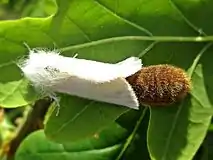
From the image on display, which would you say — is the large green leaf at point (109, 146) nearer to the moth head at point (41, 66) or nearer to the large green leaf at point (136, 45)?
the large green leaf at point (136, 45)

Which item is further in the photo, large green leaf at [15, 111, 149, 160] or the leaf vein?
large green leaf at [15, 111, 149, 160]

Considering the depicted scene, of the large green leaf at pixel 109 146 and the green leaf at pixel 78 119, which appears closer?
the green leaf at pixel 78 119

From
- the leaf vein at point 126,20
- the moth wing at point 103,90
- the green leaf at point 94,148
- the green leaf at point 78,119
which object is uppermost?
the leaf vein at point 126,20

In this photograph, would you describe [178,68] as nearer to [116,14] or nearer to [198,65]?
[198,65]

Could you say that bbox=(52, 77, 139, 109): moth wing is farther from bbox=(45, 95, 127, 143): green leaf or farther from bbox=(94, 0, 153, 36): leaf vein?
bbox=(94, 0, 153, 36): leaf vein

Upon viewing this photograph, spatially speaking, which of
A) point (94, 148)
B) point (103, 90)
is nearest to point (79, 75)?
point (103, 90)

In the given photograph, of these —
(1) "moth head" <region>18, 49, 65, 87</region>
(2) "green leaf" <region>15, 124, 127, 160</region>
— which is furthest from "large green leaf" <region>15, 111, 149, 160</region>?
(1) "moth head" <region>18, 49, 65, 87</region>

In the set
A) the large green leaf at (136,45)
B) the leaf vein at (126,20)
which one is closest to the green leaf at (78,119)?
the large green leaf at (136,45)

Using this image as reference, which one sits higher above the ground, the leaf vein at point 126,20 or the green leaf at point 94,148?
the leaf vein at point 126,20
